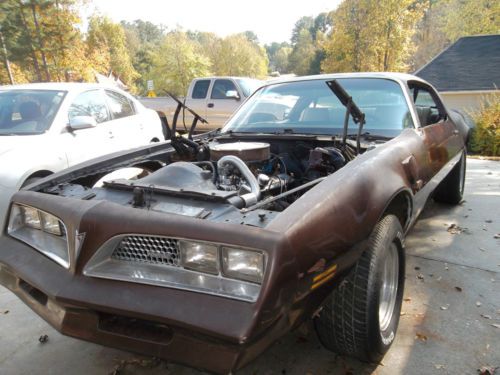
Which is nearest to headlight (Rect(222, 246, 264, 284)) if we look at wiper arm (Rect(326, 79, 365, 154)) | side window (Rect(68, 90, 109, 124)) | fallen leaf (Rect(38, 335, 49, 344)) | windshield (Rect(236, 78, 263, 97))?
wiper arm (Rect(326, 79, 365, 154))

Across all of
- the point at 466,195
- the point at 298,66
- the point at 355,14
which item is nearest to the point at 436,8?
the point at 298,66

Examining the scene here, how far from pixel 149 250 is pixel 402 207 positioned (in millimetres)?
1643

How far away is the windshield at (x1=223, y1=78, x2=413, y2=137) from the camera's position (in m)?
2.91

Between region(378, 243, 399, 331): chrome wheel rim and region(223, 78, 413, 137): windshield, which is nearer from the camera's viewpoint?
region(378, 243, 399, 331): chrome wheel rim

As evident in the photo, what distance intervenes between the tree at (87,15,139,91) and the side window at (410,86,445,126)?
1918 centimetres

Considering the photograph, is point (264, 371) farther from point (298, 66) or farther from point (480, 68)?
point (298, 66)

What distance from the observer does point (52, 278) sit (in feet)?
5.25

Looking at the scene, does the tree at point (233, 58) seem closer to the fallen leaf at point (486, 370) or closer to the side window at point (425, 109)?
the side window at point (425, 109)

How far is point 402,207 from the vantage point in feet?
7.84

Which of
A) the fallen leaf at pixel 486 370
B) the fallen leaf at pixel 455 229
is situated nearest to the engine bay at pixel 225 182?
the fallen leaf at pixel 486 370

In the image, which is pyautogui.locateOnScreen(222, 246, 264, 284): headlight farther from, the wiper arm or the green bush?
the green bush

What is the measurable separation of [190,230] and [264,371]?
Answer: 1.06 meters

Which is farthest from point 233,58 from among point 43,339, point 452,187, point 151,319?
point 151,319

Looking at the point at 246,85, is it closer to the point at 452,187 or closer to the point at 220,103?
the point at 220,103
